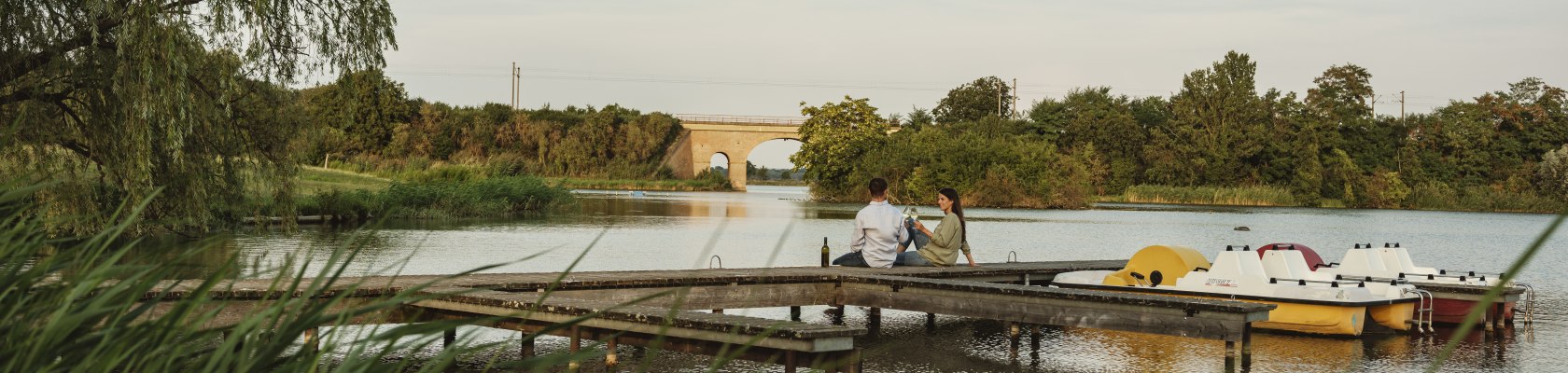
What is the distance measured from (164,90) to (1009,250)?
14.8 meters

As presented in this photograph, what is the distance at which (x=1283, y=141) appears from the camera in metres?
62.7

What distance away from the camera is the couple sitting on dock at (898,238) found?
11242 mm

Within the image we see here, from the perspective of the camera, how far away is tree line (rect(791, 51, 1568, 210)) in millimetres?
58062

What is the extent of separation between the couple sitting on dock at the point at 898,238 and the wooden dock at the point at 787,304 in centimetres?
17

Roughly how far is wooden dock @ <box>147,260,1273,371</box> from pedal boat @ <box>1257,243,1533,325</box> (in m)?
2.62

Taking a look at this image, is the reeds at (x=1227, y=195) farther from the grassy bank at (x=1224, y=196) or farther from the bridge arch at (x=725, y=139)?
the bridge arch at (x=725, y=139)

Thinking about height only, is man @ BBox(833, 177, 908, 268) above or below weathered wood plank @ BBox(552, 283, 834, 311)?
above

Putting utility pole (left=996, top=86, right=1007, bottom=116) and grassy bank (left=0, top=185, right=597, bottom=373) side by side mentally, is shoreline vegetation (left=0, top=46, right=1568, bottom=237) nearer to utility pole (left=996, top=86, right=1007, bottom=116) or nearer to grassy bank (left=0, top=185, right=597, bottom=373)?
utility pole (left=996, top=86, right=1007, bottom=116)

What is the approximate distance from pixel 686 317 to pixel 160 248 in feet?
16.5

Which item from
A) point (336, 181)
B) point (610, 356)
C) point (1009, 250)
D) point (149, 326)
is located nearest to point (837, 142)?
point (336, 181)

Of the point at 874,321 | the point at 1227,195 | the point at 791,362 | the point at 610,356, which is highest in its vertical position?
the point at 1227,195

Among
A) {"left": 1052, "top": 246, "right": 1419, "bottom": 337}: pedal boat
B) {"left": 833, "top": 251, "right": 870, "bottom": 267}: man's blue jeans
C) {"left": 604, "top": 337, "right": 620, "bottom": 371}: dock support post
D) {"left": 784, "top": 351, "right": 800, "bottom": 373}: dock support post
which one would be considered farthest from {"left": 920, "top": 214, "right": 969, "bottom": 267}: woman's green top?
{"left": 784, "top": 351, "right": 800, "bottom": 373}: dock support post

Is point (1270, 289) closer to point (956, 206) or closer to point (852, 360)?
point (956, 206)

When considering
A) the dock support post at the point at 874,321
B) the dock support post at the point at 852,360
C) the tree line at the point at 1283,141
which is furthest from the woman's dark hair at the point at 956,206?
the tree line at the point at 1283,141
